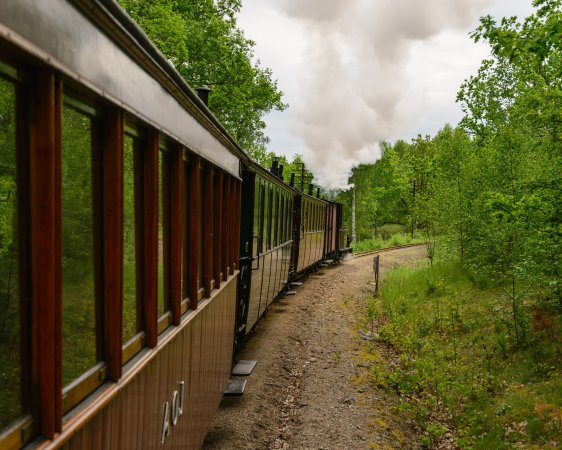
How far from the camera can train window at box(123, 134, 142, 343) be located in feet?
7.47

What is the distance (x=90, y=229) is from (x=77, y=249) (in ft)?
0.42

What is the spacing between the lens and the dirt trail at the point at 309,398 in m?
6.10

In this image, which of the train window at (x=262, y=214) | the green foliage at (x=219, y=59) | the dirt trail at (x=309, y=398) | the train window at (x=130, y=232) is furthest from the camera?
the green foliage at (x=219, y=59)

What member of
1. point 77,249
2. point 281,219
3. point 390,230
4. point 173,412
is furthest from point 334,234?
point 390,230

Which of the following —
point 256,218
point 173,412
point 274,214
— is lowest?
point 173,412

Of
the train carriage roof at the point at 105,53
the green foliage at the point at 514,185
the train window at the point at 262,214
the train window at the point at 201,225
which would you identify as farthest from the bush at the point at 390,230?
the train carriage roof at the point at 105,53

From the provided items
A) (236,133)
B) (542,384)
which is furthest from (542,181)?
(236,133)

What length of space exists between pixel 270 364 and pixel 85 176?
7.24 metres

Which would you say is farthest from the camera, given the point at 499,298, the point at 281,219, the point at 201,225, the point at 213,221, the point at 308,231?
the point at 308,231

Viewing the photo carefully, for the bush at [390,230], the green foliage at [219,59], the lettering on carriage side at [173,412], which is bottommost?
the lettering on carriage side at [173,412]

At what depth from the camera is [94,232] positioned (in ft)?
6.41

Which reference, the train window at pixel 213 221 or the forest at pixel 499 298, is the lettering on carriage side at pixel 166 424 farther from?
the forest at pixel 499 298

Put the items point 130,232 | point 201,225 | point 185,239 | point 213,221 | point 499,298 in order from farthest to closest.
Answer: point 499,298
point 213,221
point 201,225
point 185,239
point 130,232

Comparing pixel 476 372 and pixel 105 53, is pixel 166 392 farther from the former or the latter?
pixel 476 372
